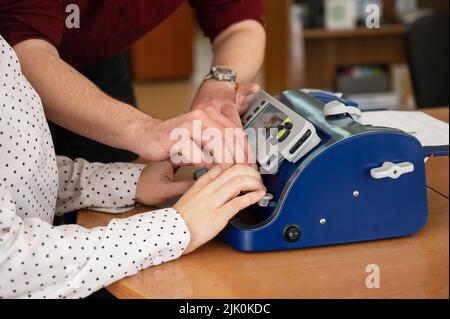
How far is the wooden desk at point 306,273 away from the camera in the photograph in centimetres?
87

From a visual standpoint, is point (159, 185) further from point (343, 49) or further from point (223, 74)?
point (343, 49)

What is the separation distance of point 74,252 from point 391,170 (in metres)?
0.44

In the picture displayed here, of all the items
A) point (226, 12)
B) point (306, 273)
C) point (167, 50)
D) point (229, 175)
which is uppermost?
point (226, 12)

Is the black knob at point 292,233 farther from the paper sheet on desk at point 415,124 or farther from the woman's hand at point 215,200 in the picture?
the paper sheet on desk at point 415,124

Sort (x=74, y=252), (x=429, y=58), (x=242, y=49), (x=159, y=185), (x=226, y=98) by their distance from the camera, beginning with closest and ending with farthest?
(x=74, y=252)
(x=159, y=185)
(x=226, y=98)
(x=242, y=49)
(x=429, y=58)

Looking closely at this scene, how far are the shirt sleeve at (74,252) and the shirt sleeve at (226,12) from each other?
746 mm

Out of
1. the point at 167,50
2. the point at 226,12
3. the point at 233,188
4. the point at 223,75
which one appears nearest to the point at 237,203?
the point at 233,188

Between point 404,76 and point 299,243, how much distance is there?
9.47 feet

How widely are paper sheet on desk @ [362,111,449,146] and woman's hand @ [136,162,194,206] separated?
1.06 ft

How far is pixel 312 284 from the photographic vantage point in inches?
34.9

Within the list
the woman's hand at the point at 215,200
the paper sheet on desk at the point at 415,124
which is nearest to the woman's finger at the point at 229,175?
the woman's hand at the point at 215,200

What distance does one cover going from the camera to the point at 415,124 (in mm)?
1198
